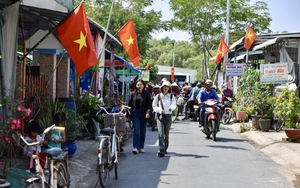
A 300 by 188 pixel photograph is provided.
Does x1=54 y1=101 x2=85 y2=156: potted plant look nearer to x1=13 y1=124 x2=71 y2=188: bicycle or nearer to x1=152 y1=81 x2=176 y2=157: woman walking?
x1=152 y1=81 x2=176 y2=157: woman walking

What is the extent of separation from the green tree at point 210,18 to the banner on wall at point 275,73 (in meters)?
20.4

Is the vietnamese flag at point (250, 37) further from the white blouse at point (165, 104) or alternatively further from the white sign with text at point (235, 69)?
the white blouse at point (165, 104)

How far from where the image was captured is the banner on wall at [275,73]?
18.8 meters

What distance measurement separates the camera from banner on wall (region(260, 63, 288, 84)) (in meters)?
18.8

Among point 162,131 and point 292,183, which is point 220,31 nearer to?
point 162,131

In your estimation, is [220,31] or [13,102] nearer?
[13,102]

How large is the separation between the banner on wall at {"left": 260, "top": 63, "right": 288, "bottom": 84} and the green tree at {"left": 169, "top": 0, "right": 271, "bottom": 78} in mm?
20401

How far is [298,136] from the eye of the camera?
48.3 ft

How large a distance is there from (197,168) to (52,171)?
4.74 metres

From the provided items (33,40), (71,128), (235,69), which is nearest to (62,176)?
(71,128)

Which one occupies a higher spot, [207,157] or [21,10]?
[21,10]

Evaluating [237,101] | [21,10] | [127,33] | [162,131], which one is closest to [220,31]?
[237,101]

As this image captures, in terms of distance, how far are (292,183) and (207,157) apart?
3289mm

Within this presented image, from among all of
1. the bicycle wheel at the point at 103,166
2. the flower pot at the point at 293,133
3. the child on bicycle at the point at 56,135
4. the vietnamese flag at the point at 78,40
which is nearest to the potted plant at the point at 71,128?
the child on bicycle at the point at 56,135
